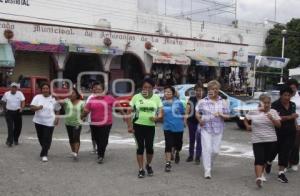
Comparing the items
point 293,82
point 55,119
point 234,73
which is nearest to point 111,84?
point 234,73

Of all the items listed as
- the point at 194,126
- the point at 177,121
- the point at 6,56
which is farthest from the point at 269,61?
the point at 177,121

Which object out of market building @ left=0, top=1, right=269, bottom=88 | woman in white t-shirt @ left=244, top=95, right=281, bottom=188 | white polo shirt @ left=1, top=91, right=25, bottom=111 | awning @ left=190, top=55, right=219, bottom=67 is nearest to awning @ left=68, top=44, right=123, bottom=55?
market building @ left=0, top=1, right=269, bottom=88

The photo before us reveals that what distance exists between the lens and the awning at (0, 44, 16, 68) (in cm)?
2419

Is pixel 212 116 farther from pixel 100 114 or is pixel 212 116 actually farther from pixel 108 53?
pixel 108 53

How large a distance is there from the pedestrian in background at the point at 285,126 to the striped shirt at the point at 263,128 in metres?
0.41

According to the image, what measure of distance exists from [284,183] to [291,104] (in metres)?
1.33

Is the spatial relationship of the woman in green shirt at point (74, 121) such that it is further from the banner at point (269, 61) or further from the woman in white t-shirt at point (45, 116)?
the banner at point (269, 61)

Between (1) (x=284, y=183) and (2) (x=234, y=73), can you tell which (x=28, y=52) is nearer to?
(2) (x=234, y=73)

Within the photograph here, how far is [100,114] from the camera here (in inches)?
394

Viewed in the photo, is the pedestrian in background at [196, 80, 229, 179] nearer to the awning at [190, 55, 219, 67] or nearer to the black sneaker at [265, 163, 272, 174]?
the black sneaker at [265, 163, 272, 174]

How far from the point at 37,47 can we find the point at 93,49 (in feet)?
11.3

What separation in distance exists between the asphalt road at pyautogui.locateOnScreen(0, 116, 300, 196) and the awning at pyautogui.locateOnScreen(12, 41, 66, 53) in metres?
14.2

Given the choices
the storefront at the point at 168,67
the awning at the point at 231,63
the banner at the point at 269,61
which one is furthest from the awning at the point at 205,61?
the banner at the point at 269,61

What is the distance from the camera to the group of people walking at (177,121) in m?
8.25
